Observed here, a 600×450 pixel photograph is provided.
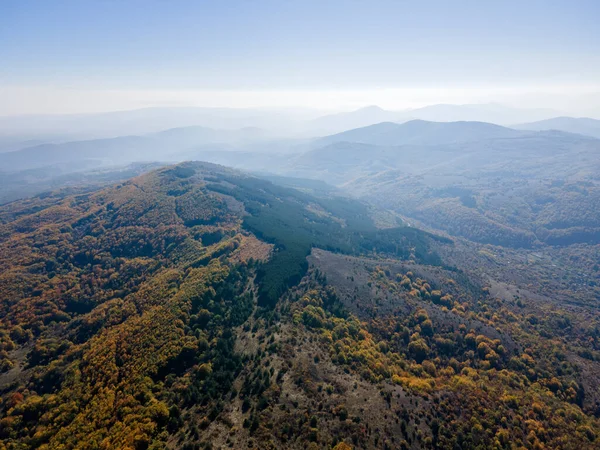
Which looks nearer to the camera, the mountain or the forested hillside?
the mountain

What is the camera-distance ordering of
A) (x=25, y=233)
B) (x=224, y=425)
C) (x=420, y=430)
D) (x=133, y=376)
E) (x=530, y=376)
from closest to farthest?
1. (x=224, y=425)
2. (x=420, y=430)
3. (x=133, y=376)
4. (x=530, y=376)
5. (x=25, y=233)

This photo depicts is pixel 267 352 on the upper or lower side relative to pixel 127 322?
upper

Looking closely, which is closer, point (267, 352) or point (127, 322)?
point (267, 352)

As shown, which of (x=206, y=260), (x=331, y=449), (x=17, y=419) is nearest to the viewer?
(x=331, y=449)

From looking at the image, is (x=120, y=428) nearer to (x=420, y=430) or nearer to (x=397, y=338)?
(x=420, y=430)

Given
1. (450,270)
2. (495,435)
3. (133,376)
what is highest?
(133,376)

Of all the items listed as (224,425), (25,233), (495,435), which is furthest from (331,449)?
(25,233)

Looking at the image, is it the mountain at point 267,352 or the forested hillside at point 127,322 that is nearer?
the mountain at point 267,352

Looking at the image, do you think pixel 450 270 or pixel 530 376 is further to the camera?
pixel 450 270
